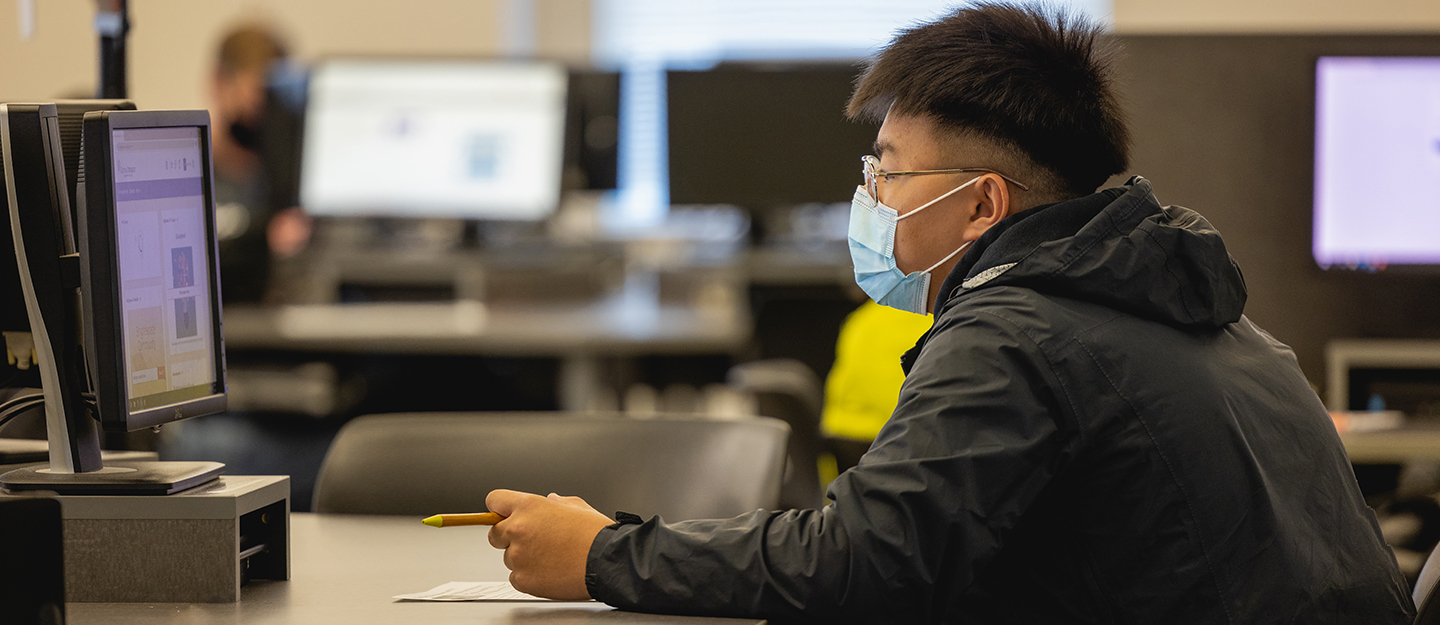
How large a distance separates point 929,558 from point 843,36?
5117 millimetres

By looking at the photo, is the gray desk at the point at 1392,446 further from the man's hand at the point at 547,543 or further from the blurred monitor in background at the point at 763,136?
the blurred monitor in background at the point at 763,136

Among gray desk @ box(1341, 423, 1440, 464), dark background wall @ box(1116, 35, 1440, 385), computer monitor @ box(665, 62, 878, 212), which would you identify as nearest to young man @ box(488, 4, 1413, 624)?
gray desk @ box(1341, 423, 1440, 464)

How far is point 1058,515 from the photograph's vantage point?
1.10 m

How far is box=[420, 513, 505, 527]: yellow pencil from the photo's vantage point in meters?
1.14

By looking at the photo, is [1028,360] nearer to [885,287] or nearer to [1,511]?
[885,287]

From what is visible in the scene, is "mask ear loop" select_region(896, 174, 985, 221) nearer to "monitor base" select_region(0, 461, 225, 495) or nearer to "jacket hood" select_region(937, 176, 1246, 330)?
"jacket hood" select_region(937, 176, 1246, 330)

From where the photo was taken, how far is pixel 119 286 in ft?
3.57

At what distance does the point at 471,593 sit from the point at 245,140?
13.1 feet

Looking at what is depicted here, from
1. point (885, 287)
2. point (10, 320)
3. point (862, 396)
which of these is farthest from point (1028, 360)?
point (862, 396)

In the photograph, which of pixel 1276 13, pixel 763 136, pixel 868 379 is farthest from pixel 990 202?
pixel 763 136

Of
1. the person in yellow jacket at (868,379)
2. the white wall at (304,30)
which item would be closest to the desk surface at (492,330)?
the person in yellow jacket at (868,379)

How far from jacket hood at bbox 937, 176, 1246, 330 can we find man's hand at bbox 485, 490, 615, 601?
1.26 ft

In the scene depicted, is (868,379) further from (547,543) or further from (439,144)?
(439,144)

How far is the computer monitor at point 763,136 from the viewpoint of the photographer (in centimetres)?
380
